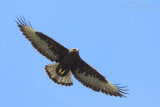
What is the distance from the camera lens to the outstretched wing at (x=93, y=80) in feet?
59.1

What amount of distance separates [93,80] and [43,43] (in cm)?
296

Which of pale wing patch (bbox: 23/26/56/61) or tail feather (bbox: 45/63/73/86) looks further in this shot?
tail feather (bbox: 45/63/73/86)

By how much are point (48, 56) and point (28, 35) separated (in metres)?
1.34

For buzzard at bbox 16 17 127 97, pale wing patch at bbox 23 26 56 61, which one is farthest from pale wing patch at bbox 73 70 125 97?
pale wing patch at bbox 23 26 56 61

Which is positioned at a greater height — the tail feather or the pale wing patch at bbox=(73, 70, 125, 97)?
the pale wing patch at bbox=(73, 70, 125, 97)

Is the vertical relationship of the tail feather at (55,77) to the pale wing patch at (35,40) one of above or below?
below

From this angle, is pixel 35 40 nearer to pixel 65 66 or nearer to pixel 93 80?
pixel 65 66

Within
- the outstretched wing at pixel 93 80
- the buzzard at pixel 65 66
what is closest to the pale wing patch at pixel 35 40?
the buzzard at pixel 65 66

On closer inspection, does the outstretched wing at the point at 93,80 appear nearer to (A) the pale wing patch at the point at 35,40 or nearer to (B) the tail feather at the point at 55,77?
(B) the tail feather at the point at 55,77

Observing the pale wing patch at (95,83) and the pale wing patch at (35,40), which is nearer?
the pale wing patch at (35,40)

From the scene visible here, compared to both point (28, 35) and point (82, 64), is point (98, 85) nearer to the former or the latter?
point (82, 64)

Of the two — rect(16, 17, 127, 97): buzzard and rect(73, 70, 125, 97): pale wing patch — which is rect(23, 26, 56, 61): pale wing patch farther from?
rect(73, 70, 125, 97): pale wing patch

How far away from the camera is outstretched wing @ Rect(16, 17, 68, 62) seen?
17.5m

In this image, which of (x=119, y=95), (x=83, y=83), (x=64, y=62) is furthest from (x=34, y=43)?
(x=119, y=95)
